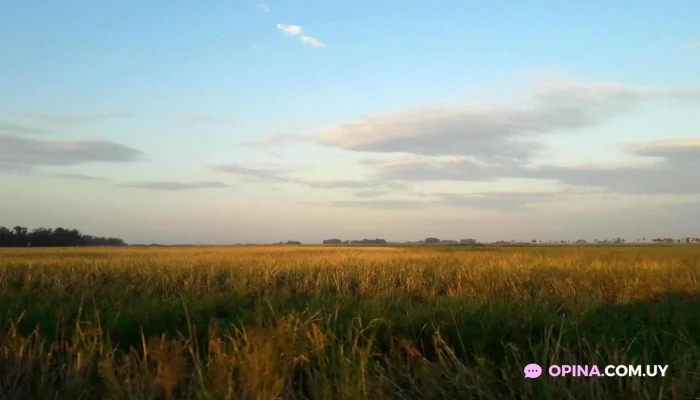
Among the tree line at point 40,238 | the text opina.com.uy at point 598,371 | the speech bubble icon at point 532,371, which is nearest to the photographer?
the text opina.com.uy at point 598,371

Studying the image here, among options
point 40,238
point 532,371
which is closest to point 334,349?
point 532,371

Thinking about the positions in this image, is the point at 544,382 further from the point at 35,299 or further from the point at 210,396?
the point at 35,299

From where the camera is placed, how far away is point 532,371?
4.69m

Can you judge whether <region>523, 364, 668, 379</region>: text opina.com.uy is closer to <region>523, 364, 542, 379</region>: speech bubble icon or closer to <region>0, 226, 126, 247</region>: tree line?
<region>523, 364, 542, 379</region>: speech bubble icon

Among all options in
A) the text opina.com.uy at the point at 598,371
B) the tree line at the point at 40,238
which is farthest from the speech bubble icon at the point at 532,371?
the tree line at the point at 40,238

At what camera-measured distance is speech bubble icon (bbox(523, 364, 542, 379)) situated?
4.64 m

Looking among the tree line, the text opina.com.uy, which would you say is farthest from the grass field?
→ the tree line

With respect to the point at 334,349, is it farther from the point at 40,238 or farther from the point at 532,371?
the point at 40,238

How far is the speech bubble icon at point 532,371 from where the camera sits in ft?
15.2

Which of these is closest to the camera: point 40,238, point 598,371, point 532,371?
point 598,371

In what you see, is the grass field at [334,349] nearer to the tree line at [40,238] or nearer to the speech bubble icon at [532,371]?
the speech bubble icon at [532,371]

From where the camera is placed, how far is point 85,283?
44.5 ft

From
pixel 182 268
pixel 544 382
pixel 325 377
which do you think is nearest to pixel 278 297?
pixel 325 377

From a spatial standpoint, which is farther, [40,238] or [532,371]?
[40,238]
